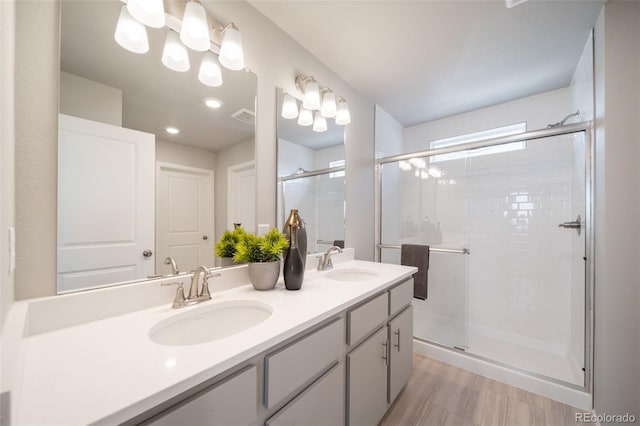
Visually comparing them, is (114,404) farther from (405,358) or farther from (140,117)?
(405,358)

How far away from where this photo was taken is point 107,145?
0.91m

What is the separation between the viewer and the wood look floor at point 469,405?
1.45 meters

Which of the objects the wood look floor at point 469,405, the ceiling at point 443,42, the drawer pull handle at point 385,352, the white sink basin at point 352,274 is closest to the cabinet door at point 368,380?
the drawer pull handle at point 385,352

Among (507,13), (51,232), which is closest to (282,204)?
(51,232)

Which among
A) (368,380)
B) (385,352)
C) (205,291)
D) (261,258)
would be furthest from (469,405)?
(205,291)

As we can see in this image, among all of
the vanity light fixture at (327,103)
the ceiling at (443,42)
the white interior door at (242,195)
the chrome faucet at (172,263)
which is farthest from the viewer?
the vanity light fixture at (327,103)

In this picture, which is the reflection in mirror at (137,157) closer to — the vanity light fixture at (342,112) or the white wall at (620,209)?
the vanity light fixture at (342,112)

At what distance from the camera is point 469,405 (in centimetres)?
157

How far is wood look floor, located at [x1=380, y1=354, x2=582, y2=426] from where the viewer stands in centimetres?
145

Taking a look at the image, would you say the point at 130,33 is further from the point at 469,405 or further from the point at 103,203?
the point at 469,405

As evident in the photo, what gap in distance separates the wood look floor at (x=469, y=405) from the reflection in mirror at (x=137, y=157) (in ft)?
5.13

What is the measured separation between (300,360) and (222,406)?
281 mm

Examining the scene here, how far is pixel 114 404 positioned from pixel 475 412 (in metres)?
1.94

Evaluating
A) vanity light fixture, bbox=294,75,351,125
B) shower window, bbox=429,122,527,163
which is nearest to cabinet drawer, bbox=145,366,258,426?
vanity light fixture, bbox=294,75,351,125
